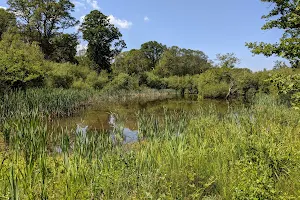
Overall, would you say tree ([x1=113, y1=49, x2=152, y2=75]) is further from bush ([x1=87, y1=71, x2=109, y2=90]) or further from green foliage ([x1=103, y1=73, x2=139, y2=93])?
bush ([x1=87, y1=71, x2=109, y2=90])


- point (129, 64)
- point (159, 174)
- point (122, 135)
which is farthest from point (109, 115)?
point (129, 64)

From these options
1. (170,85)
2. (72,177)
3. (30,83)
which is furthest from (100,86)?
(72,177)

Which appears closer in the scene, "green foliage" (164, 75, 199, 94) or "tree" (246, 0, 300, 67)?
"tree" (246, 0, 300, 67)

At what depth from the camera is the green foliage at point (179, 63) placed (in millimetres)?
50125

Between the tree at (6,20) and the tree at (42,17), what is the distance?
913 mm

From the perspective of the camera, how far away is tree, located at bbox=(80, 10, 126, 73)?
35.8 m

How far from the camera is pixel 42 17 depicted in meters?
29.7

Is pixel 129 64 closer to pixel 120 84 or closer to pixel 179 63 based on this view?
pixel 179 63

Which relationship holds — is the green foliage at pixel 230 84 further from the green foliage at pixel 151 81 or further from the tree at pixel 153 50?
the tree at pixel 153 50

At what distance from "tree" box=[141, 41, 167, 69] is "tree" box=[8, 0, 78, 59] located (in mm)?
30038

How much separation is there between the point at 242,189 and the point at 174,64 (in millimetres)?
48776

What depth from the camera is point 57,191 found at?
2.78 metres

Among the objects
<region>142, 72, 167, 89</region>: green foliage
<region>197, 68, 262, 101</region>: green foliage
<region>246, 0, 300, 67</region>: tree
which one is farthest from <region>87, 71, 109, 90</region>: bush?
<region>246, 0, 300, 67</region>: tree

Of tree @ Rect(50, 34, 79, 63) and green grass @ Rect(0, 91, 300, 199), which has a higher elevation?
tree @ Rect(50, 34, 79, 63)
